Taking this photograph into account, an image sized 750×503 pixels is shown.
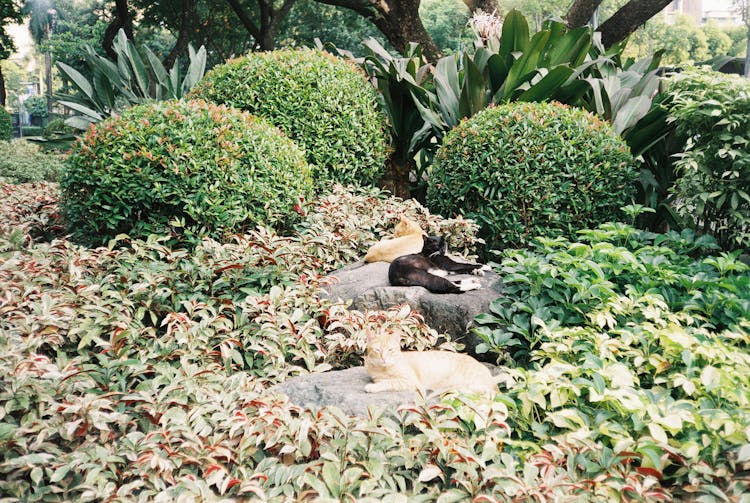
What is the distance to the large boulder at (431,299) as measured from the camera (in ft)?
12.2

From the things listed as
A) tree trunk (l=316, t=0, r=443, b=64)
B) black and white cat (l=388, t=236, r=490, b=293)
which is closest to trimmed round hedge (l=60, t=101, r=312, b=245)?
black and white cat (l=388, t=236, r=490, b=293)

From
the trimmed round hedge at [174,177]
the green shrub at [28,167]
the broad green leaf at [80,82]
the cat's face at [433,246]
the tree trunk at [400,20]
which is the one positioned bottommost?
the green shrub at [28,167]

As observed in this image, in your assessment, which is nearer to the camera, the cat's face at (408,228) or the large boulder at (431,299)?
the large boulder at (431,299)

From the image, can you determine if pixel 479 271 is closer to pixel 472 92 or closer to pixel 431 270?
pixel 431 270

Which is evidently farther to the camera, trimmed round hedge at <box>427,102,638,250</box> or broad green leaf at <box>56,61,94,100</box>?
broad green leaf at <box>56,61,94,100</box>

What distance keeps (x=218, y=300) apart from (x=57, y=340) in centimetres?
94

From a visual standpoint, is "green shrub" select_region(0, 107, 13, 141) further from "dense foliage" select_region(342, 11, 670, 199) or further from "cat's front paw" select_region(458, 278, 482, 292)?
"cat's front paw" select_region(458, 278, 482, 292)

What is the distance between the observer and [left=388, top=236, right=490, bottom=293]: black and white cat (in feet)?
12.7

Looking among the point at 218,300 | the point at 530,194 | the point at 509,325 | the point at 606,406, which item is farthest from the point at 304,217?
the point at 606,406

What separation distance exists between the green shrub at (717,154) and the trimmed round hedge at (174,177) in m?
3.08

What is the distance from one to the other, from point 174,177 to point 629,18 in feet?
28.8

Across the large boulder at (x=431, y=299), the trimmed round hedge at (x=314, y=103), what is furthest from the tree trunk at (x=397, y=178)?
the large boulder at (x=431, y=299)

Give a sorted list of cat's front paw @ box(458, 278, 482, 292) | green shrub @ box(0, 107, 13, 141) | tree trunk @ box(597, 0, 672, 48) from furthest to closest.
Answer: green shrub @ box(0, 107, 13, 141), tree trunk @ box(597, 0, 672, 48), cat's front paw @ box(458, 278, 482, 292)

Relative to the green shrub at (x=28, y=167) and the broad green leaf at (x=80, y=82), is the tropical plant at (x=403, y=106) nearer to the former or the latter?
the broad green leaf at (x=80, y=82)
